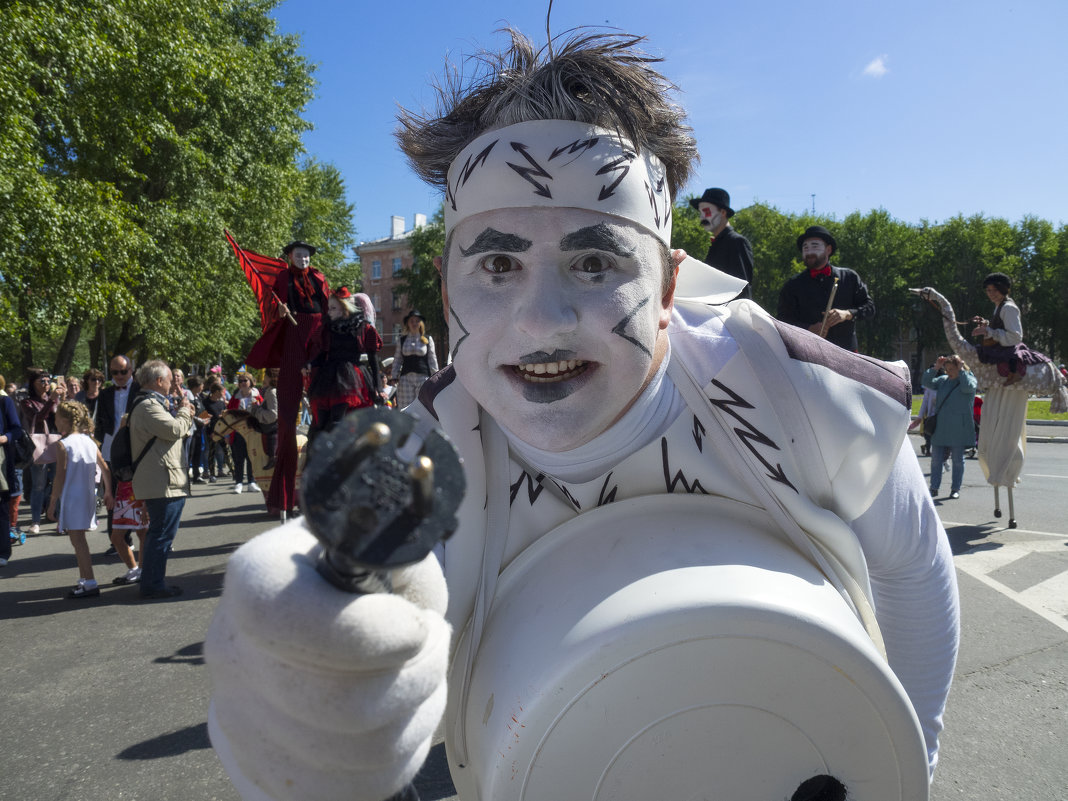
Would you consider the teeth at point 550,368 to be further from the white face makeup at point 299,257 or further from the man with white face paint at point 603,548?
the white face makeup at point 299,257

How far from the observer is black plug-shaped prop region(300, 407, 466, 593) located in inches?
29.0

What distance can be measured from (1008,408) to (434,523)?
23.4ft

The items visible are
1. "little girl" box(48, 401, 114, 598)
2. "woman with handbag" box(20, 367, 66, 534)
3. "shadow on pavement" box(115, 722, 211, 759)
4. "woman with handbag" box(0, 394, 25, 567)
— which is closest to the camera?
"shadow on pavement" box(115, 722, 211, 759)

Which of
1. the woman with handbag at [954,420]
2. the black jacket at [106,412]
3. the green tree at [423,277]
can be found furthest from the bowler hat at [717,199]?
the green tree at [423,277]

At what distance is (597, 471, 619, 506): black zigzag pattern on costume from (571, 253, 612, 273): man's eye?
43 centimetres

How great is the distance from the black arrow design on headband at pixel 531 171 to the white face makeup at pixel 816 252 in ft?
9.97

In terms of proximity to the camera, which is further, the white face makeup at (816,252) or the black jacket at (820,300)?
the white face makeup at (816,252)

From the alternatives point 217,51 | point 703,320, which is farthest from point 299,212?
point 703,320

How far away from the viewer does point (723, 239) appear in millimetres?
3828

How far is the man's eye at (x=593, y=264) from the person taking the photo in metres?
1.46

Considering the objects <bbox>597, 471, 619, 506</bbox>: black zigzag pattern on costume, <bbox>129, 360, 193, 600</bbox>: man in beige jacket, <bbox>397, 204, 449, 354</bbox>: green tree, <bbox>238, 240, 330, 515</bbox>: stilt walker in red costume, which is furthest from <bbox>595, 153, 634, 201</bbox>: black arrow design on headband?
<bbox>397, 204, 449, 354</bbox>: green tree

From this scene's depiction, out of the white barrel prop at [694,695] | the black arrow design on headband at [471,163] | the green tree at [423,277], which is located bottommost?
the white barrel prop at [694,695]

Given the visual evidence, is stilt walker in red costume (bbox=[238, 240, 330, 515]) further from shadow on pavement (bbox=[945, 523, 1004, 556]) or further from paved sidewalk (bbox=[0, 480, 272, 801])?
shadow on pavement (bbox=[945, 523, 1004, 556])

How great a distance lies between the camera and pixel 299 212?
28.2m
